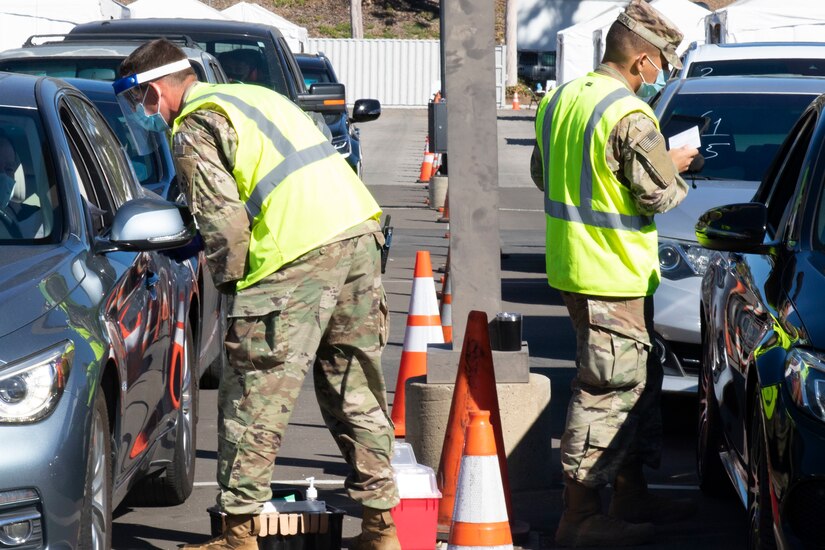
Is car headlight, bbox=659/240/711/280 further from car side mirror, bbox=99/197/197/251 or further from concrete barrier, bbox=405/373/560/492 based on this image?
car side mirror, bbox=99/197/197/251

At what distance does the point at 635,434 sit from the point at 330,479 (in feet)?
5.43

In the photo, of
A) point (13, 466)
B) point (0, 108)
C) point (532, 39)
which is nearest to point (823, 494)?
point (13, 466)

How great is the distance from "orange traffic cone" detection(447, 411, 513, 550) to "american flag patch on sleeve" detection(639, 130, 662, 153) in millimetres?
1503

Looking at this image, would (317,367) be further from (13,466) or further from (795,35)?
(795,35)

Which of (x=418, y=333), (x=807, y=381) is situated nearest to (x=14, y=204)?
(x=807, y=381)

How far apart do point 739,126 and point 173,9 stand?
1330 inches

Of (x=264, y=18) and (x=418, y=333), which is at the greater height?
(x=418, y=333)

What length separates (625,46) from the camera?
19.1 ft

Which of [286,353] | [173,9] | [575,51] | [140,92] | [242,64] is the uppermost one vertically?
[140,92]

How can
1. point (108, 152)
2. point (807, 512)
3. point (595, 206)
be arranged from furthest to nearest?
point (108, 152)
point (595, 206)
point (807, 512)

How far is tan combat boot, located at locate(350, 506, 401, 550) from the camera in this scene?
5.21 metres

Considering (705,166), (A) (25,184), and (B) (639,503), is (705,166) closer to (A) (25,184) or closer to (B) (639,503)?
(B) (639,503)

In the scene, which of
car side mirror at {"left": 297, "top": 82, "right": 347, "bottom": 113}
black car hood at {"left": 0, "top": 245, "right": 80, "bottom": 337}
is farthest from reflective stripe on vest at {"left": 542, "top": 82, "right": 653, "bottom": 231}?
car side mirror at {"left": 297, "top": 82, "right": 347, "bottom": 113}

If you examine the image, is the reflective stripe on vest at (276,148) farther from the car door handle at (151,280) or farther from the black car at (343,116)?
the black car at (343,116)
